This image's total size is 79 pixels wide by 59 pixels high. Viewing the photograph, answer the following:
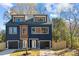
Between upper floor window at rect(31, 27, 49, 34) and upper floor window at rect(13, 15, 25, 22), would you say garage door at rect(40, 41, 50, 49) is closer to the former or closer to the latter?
upper floor window at rect(31, 27, 49, 34)

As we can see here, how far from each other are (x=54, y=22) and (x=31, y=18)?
8.5 inches

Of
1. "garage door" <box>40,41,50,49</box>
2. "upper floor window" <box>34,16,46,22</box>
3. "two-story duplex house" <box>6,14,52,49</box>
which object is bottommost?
"garage door" <box>40,41,50,49</box>

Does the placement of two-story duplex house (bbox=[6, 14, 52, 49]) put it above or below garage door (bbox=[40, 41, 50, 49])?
above

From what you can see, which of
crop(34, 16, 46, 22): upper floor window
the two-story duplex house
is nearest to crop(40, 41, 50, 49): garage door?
the two-story duplex house

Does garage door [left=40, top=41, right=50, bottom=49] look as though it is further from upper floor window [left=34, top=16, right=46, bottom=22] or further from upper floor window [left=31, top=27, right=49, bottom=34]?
upper floor window [left=34, top=16, right=46, bottom=22]

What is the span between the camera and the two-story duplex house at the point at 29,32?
Result: 213 centimetres

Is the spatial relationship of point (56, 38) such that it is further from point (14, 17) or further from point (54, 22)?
point (14, 17)

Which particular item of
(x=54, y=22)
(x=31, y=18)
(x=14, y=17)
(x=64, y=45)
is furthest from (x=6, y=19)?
(x=64, y=45)

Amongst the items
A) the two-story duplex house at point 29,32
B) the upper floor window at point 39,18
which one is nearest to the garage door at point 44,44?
the two-story duplex house at point 29,32

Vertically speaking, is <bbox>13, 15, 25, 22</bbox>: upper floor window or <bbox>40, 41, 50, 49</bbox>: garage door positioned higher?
<bbox>13, 15, 25, 22</bbox>: upper floor window

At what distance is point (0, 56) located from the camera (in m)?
2.10

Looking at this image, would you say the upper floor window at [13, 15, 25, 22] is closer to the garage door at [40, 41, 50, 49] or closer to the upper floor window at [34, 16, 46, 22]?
the upper floor window at [34, 16, 46, 22]

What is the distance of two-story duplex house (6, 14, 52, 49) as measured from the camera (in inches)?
83.8

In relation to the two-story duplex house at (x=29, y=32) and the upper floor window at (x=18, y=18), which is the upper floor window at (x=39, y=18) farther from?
the upper floor window at (x=18, y=18)
